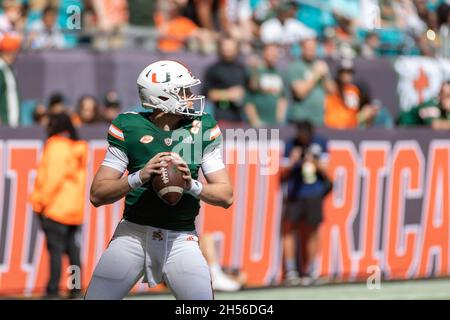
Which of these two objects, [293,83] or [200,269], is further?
[293,83]

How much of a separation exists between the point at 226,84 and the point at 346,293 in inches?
116

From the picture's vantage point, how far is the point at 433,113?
18.1m

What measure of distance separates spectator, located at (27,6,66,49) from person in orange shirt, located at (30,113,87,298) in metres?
1.91

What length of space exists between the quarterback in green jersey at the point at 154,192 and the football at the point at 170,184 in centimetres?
9

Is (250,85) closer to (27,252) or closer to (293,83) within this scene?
(293,83)

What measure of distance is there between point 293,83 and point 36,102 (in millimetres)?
3443

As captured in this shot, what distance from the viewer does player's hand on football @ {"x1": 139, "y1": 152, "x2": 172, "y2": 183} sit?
789cm

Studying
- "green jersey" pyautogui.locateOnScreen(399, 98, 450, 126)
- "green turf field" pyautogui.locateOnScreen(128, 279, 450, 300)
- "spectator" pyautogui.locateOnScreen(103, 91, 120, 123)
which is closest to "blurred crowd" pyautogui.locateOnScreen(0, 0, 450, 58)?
"spectator" pyautogui.locateOnScreen(103, 91, 120, 123)

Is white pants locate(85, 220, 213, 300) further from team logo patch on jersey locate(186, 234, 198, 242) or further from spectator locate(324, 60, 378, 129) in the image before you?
spectator locate(324, 60, 378, 129)

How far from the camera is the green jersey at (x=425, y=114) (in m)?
18.0

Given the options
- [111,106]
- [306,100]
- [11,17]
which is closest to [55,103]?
[111,106]

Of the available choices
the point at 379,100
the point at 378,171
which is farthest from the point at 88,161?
the point at 379,100
